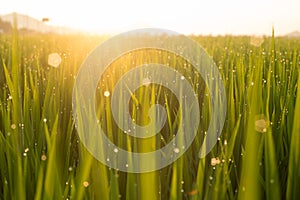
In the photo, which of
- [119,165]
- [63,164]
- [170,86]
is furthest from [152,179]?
[170,86]

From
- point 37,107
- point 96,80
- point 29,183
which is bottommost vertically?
point 29,183

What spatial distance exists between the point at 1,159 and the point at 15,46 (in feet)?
0.96

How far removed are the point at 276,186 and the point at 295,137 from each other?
4.6 inches

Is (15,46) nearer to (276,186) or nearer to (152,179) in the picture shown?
(152,179)

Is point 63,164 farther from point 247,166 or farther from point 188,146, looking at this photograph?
point 247,166

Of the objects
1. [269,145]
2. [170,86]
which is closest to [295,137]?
[269,145]

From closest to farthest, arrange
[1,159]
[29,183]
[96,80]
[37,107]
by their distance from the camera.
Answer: [29,183]
[1,159]
[37,107]
[96,80]

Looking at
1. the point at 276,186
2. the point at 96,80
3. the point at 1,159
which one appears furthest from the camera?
the point at 96,80

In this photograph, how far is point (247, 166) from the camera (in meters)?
0.55

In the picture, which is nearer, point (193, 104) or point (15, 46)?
point (15, 46)

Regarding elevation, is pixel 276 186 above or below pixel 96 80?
below

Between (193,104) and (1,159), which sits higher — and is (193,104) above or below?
above

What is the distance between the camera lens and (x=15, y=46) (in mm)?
704

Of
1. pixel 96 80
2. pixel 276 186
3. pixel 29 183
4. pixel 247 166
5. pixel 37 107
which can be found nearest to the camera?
pixel 247 166
